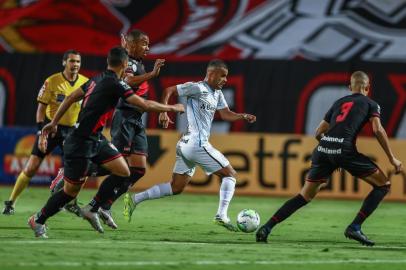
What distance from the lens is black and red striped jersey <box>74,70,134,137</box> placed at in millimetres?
10695

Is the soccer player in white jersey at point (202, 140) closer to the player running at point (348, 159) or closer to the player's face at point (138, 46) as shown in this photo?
the player's face at point (138, 46)

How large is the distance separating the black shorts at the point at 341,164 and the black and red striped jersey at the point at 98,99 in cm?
230

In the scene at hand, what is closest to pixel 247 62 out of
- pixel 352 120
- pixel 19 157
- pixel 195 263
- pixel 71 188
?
pixel 19 157

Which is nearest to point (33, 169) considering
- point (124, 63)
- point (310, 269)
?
point (124, 63)

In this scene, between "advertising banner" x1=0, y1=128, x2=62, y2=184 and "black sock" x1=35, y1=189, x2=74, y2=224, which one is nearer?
"black sock" x1=35, y1=189, x2=74, y2=224

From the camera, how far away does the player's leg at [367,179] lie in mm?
11148

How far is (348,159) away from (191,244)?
202cm

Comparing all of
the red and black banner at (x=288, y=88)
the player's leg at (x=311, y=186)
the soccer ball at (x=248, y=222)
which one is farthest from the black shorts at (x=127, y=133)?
the red and black banner at (x=288, y=88)

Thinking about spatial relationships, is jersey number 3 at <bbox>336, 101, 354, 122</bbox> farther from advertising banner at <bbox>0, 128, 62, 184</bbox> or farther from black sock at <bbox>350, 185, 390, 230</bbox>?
advertising banner at <bbox>0, 128, 62, 184</bbox>

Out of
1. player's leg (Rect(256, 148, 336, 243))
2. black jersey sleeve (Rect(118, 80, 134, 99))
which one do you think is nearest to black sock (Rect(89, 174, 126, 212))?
black jersey sleeve (Rect(118, 80, 134, 99))

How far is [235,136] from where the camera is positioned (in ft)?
67.2

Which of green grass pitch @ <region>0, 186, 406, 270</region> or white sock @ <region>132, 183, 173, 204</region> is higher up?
white sock @ <region>132, 183, 173, 204</region>

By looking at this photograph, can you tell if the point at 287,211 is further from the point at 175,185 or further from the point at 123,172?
the point at 175,185

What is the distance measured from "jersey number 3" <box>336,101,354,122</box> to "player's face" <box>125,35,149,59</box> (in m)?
2.88
